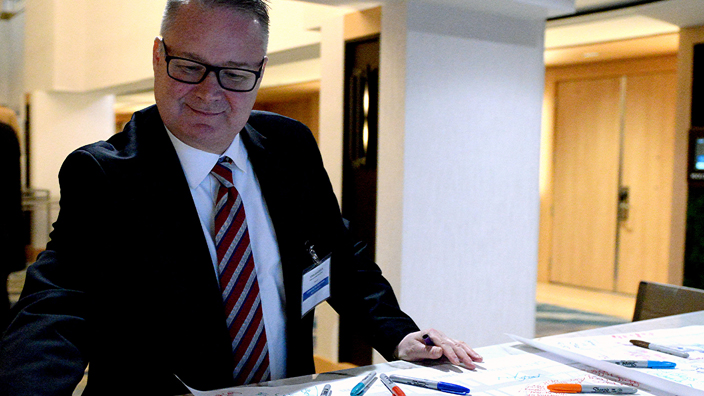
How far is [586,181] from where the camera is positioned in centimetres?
784

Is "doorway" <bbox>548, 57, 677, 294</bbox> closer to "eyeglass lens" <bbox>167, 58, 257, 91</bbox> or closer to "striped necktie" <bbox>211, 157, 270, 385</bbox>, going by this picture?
"striped necktie" <bbox>211, 157, 270, 385</bbox>

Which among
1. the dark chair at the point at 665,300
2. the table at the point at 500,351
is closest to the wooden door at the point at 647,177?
the dark chair at the point at 665,300

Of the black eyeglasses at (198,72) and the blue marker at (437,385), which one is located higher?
the black eyeglasses at (198,72)

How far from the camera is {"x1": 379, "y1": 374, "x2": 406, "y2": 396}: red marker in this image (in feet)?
3.84

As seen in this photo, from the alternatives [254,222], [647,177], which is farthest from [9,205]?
[647,177]

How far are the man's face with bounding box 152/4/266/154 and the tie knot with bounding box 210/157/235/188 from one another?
0.07m

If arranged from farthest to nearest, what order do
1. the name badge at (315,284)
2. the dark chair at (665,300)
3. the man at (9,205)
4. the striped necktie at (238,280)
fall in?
1. the man at (9,205)
2. the dark chair at (665,300)
3. the name badge at (315,284)
4. the striped necktie at (238,280)

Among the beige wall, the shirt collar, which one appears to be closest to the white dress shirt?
Answer: the shirt collar

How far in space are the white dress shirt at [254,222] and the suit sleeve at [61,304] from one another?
19cm

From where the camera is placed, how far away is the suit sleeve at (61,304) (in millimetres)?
1026

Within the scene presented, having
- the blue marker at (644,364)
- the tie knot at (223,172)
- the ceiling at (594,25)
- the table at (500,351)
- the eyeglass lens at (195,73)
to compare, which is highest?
the ceiling at (594,25)

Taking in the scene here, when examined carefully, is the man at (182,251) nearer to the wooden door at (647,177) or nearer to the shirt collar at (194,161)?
the shirt collar at (194,161)

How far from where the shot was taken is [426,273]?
396cm

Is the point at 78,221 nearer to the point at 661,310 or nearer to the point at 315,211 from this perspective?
the point at 315,211
